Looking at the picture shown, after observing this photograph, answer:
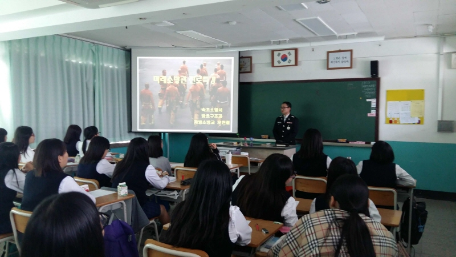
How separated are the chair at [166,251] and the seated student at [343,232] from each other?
424mm

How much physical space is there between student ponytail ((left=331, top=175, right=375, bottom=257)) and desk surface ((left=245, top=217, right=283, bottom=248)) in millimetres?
512

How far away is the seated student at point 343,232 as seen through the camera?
141 cm

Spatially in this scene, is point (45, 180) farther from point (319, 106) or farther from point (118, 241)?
point (319, 106)

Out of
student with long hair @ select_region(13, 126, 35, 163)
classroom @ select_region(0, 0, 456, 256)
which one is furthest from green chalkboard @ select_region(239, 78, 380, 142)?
student with long hair @ select_region(13, 126, 35, 163)

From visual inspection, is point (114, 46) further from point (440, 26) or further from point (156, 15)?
point (440, 26)

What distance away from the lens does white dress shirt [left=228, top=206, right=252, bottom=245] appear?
1768 millimetres

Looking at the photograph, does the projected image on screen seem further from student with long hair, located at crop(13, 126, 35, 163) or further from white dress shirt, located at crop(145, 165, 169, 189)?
white dress shirt, located at crop(145, 165, 169, 189)

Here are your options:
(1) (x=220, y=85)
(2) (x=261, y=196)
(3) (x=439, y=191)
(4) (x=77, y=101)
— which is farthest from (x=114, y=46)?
(3) (x=439, y=191)

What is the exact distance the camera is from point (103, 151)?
3637 mm

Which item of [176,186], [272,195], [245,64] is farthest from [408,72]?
[272,195]

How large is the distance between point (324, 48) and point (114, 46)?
433 centimetres

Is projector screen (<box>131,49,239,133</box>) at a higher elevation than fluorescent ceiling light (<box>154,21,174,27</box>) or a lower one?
lower

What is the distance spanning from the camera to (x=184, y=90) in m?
7.34

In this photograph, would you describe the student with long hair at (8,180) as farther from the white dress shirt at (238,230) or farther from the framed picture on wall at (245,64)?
the framed picture on wall at (245,64)
